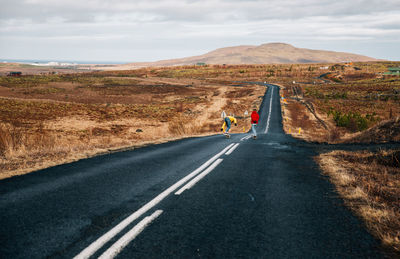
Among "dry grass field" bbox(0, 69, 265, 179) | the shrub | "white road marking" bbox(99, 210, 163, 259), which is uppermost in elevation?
"white road marking" bbox(99, 210, 163, 259)

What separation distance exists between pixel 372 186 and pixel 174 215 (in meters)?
4.60

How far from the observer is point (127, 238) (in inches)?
137

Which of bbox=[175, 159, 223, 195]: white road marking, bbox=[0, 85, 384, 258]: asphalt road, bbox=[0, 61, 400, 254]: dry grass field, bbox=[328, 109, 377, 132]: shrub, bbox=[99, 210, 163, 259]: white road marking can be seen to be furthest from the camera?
bbox=[328, 109, 377, 132]: shrub

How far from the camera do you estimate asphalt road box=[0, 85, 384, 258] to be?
131 inches

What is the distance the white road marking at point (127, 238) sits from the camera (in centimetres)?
313

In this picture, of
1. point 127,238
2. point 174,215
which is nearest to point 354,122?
point 174,215

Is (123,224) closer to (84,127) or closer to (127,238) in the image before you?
(127,238)

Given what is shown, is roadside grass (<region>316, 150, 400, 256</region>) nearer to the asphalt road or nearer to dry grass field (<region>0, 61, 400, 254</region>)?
dry grass field (<region>0, 61, 400, 254</region>)

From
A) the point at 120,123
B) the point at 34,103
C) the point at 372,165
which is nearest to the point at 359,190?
the point at 372,165

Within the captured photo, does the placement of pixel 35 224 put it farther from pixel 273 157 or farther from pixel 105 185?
pixel 273 157

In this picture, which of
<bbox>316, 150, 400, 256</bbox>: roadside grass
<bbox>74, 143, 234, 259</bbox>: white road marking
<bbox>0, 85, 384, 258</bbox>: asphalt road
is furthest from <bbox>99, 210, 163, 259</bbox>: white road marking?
<bbox>316, 150, 400, 256</bbox>: roadside grass

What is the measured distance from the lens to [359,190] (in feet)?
18.5

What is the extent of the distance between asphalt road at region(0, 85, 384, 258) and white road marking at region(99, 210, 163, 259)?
11mm

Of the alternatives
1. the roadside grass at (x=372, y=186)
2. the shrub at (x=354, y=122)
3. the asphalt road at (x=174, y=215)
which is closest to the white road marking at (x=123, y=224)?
the asphalt road at (x=174, y=215)
